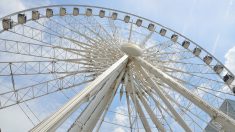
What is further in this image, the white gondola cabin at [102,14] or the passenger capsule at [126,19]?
the passenger capsule at [126,19]

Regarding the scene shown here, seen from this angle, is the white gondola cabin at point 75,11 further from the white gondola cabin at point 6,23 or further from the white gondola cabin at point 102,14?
the white gondola cabin at point 6,23

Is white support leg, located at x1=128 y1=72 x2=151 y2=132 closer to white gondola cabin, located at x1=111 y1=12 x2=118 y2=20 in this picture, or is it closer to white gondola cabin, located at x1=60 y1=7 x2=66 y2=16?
white gondola cabin, located at x1=60 y1=7 x2=66 y2=16

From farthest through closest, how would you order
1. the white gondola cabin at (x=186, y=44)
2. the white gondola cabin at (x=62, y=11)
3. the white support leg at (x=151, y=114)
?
the white gondola cabin at (x=186, y=44)
the white gondola cabin at (x=62, y=11)
the white support leg at (x=151, y=114)

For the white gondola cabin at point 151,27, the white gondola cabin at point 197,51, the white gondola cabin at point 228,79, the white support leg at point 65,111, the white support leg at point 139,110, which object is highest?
the white gondola cabin at point 151,27

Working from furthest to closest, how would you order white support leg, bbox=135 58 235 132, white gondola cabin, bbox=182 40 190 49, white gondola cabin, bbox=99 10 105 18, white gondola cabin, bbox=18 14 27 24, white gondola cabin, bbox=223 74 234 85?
white gondola cabin, bbox=99 10 105 18 < white gondola cabin, bbox=182 40 190 49 < white gondola cabin, bbox=223 74 234 85 < white gondola cabin, bbox=18 14 27 24 < white support leg, bbox=135 58 235 132

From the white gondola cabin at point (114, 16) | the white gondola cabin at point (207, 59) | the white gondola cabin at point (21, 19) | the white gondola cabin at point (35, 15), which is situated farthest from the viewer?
the white gondola cabin at point (114, 16)

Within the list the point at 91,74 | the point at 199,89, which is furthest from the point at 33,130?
the point at 199,89

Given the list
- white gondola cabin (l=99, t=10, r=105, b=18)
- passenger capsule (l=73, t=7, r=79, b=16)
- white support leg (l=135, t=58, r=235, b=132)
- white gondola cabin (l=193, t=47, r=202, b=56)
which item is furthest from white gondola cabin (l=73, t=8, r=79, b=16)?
white support leg (l=135, t=58, r=235, b=132)

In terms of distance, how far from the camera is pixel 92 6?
108 ft

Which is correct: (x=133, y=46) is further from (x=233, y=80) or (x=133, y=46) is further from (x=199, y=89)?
(x=233, y=80)

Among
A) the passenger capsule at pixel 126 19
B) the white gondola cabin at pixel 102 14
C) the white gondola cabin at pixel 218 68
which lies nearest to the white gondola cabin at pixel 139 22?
the passenger capsule at pixel 126 19

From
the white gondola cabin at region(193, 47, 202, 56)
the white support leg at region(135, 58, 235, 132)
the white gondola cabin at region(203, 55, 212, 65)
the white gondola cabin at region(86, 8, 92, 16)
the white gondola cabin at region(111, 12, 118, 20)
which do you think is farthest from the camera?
the white gondola cabin at region(111, 12, 118, 20)

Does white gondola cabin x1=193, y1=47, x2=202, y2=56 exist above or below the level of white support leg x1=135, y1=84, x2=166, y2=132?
above

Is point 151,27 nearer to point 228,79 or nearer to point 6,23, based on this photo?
point 228,79
